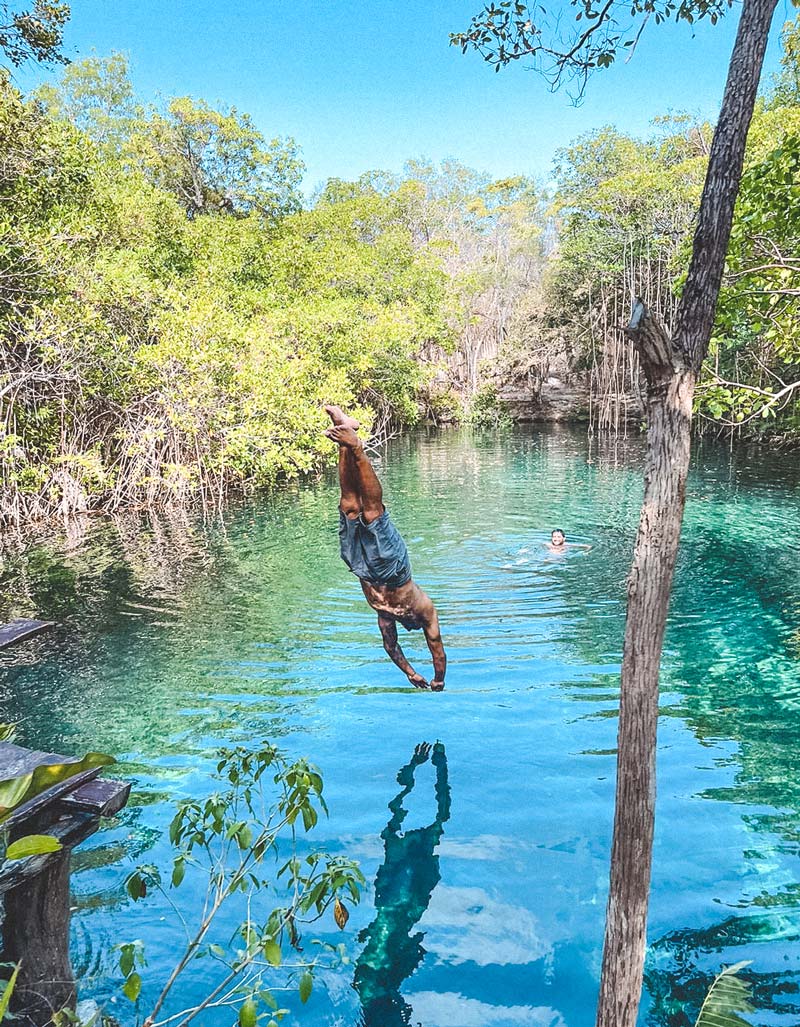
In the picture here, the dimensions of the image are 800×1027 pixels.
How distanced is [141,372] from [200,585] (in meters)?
5.55

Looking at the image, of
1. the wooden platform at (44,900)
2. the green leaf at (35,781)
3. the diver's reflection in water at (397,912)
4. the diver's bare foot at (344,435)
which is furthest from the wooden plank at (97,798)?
the diver's bare foot at (344,435)

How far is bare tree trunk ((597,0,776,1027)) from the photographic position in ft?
6.90

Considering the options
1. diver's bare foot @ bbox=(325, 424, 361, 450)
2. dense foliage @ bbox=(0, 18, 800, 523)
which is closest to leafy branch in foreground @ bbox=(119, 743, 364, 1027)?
diver's bare foot @ bbox=(325, 424, 361, 450)

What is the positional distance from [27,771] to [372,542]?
2.02 metres

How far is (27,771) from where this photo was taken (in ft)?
7.99

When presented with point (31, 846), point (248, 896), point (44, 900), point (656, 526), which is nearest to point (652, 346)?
point (656, 526)

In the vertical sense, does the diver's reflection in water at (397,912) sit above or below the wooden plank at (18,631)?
below

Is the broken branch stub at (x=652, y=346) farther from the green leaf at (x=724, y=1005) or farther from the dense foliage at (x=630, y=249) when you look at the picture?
the dense foliage at (x=630, y=249)

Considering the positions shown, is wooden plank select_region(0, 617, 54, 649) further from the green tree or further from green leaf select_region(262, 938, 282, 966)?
the green tree

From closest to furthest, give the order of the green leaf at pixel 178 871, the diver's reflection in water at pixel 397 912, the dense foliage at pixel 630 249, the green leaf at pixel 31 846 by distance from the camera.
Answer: the green leaf at pixel 31 846 → the green leaf at pixel 178 871 → the diver's reflection in water at pixel 397 912 → the dense foliage at pixel 630 249

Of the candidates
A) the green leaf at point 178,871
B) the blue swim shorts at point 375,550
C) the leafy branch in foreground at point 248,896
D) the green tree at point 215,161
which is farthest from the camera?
the green tree at point 215,161

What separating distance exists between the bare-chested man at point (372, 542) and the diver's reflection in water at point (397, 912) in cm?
116

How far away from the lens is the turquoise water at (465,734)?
3.39m

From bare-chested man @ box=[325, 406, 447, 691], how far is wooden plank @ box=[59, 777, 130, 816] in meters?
1.71
